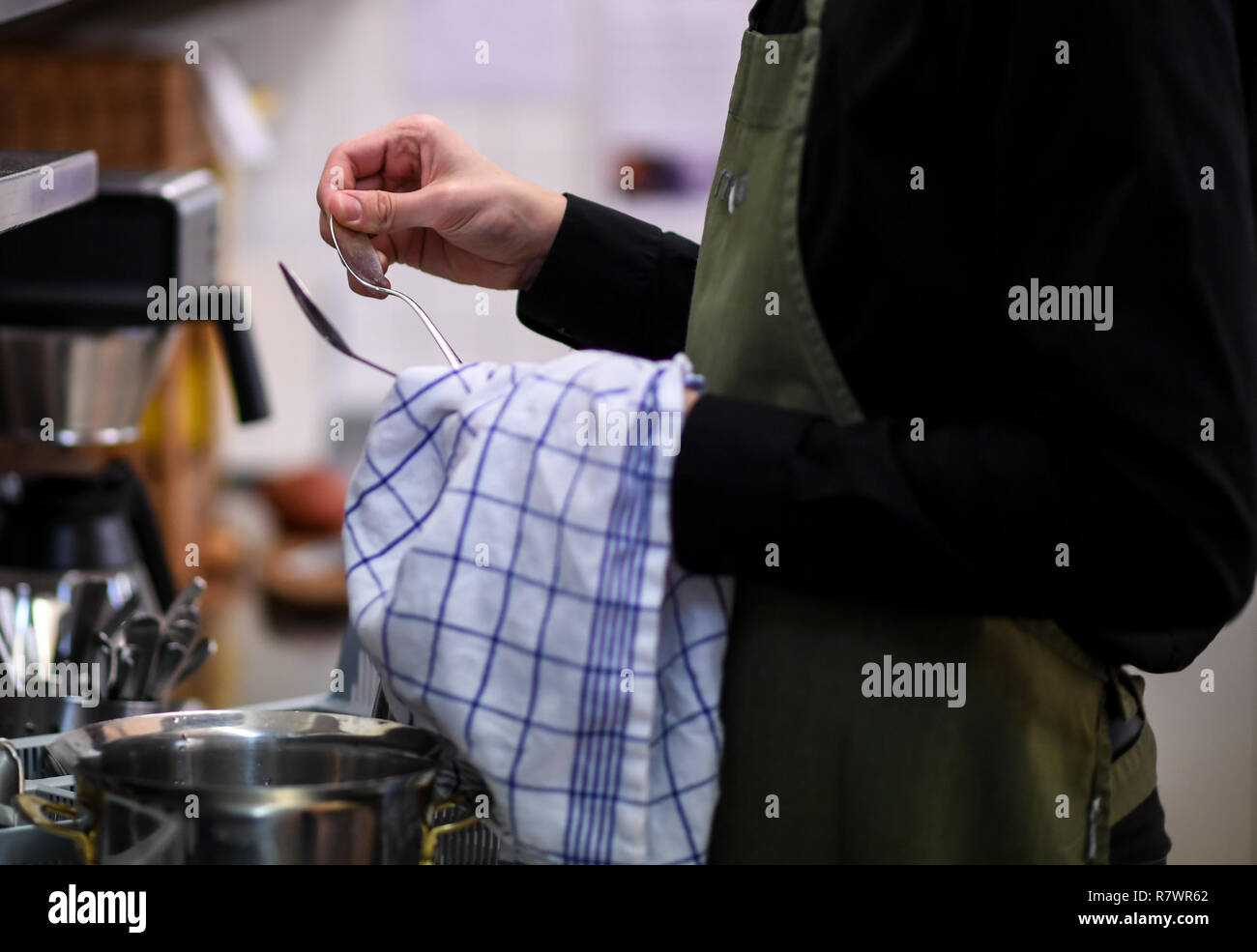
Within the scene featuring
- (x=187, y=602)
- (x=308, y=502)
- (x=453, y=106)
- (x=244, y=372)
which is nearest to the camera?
(x=187, y=602)

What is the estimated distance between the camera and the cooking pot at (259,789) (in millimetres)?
466

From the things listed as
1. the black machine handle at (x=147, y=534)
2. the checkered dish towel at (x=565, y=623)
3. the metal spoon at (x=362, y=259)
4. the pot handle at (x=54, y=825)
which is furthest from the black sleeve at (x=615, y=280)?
the black machine handle at (x=147, y=534)

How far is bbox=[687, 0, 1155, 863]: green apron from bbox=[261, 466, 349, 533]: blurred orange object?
8.85 ft

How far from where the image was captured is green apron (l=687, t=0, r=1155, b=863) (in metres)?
0.55

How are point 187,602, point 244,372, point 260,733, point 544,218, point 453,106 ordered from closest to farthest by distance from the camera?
point 260,733 < point 544,218 < point 187,602 < point 244,372 < point 453,106

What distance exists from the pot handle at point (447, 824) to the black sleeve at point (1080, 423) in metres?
0.13

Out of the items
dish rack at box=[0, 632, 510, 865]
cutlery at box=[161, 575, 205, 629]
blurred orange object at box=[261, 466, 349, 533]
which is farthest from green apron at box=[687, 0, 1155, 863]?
blurred orange object at box=[261, 466, 349, 533]

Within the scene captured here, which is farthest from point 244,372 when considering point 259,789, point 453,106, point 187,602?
point 453,106

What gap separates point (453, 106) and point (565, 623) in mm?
3555

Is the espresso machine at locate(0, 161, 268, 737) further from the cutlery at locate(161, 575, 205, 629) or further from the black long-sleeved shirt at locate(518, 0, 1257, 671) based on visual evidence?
the black long-sleeved shirt at locate(518, 0, 1257, 671)

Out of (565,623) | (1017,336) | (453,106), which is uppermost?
(453,106)

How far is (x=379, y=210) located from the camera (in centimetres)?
66

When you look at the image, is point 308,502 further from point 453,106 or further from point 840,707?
point 840,707

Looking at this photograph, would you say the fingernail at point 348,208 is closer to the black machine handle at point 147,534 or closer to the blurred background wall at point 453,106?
the black machine handle at point 147,534
